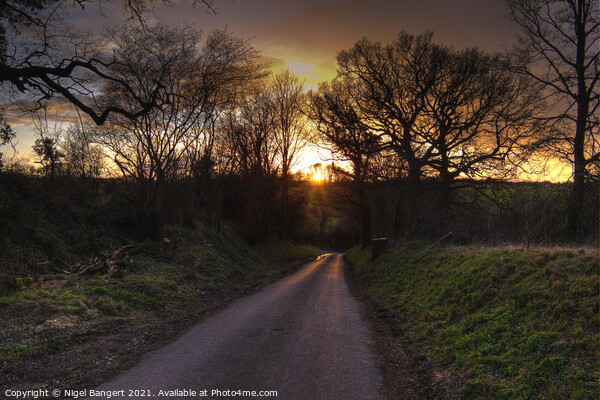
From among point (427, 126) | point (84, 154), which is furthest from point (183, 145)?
point (427, 126)

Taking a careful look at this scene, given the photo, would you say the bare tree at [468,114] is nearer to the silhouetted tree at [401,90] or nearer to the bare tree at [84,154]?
the silhouetted tree at [401,90]

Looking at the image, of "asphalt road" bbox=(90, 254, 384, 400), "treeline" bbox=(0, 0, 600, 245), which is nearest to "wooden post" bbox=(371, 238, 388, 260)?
"treeline" bbox=(0, 0, 600, 245)

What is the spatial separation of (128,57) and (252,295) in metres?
11.1

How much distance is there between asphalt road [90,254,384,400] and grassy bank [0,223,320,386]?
2.92ft

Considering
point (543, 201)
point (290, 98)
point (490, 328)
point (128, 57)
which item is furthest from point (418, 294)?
point (290, 98)

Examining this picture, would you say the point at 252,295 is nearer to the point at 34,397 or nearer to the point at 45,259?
the point at 45,259

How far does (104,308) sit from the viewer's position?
8.23 m

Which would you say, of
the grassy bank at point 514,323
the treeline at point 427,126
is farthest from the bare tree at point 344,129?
the grassy bank at point 514,323

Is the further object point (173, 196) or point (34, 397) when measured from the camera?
point (173, 196)

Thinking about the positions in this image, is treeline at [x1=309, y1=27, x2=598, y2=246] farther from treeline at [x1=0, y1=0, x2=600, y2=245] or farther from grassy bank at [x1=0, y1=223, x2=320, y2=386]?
grassy bank at [x1=0, y1=223, x2=320, y2=386]

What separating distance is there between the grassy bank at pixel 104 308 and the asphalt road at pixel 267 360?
89cm

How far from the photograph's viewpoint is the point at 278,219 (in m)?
39.6

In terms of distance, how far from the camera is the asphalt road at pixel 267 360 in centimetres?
479

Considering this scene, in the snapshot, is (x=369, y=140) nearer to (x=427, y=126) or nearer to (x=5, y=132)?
(x=427, y=126)
